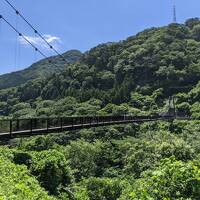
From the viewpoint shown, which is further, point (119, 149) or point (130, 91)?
point (130, 91)

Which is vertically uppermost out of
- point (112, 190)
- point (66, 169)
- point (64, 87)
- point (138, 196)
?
point (64, 87)

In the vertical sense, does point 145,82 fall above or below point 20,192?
above

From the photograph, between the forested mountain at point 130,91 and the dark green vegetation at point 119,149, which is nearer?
the dark green vegetation at point 119,149

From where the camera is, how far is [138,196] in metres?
16.3

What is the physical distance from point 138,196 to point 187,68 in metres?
174

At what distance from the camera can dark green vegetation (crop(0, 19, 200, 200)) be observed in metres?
18.6

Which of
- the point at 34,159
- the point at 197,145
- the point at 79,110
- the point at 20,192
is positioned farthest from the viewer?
the point at 79,110

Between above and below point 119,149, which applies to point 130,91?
above

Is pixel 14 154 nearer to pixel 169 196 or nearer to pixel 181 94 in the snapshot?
pixel 169 196

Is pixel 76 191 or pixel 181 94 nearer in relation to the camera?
pixel 76 191

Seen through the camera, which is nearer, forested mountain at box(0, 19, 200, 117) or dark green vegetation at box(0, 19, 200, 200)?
dark green vegetation at box(0, 19, 200, 200)

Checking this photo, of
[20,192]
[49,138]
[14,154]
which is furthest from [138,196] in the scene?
[49,138]

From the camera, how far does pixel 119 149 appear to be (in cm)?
9175

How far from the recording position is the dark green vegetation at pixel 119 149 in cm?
1856
